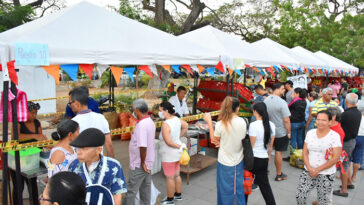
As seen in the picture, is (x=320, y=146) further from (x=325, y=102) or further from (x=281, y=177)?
(x=325, y=102)

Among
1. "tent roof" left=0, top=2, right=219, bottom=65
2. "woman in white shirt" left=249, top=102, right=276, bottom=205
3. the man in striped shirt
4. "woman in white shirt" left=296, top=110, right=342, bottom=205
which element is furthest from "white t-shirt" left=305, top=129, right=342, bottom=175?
the man in striped shirt

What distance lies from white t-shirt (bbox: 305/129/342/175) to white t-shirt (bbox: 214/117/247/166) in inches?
34.6

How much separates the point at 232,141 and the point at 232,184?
58 centimetres

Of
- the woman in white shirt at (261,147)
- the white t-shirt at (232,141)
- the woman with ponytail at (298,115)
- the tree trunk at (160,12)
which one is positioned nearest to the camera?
the white t-shirt at (232,141)

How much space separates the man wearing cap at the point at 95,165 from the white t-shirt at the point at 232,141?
1.67 meters

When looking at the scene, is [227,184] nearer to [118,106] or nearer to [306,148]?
[306,148]

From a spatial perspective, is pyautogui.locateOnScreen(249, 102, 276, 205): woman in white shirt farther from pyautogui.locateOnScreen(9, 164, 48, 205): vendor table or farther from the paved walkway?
pyautogui.locateOnScreen(9, 164, 48, 205): vendor table

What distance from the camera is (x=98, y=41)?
3529 mm

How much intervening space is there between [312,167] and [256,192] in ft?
4.94

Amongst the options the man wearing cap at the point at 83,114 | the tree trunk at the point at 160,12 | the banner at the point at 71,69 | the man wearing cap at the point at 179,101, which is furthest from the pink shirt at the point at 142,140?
the tree trunk at the point at 160,12

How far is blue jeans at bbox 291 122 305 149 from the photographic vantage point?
596 centimetres

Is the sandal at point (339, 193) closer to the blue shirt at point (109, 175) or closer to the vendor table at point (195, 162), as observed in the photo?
the vendor table at point (195, 162)

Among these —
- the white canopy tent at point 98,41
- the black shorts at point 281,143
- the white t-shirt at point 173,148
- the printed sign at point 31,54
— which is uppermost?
the white canopy tent at point 98,41

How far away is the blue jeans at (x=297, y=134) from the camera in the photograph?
19.6ft
